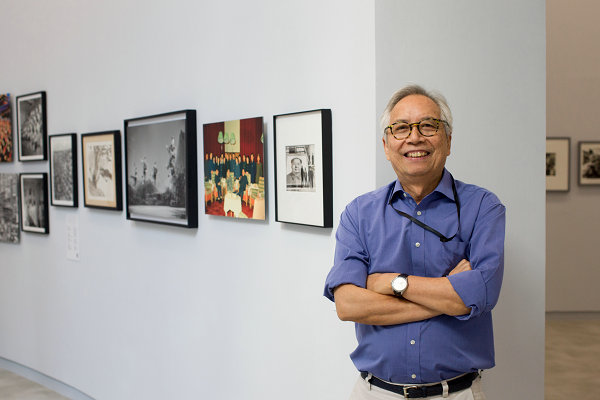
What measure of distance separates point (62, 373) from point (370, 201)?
15.9 ft

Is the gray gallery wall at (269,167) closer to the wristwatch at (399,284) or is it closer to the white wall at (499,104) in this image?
the white wall at (499,104)

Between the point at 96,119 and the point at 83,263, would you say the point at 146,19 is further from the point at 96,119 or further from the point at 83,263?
the point at 83,263

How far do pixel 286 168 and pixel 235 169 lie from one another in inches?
20.0

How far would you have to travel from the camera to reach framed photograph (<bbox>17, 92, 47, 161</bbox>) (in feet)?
21.6

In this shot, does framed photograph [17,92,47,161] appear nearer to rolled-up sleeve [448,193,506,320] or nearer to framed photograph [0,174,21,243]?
framed photograph [0,174,21,243]

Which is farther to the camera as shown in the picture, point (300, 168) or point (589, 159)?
point (589, 159)

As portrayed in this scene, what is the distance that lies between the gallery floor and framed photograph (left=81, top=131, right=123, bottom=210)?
208cm

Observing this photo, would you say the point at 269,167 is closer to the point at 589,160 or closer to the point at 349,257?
the point at 349,257

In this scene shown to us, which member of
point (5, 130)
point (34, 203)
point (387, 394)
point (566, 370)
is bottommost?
point (566, 370)

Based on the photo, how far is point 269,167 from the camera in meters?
4.03

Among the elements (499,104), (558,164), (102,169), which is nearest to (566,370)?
(558,164)

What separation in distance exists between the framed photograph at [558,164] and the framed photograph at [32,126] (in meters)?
6.74

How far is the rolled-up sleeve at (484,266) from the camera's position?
244 centimetres

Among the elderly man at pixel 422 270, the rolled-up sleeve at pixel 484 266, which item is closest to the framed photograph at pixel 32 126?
the elderly man at pixel 422 270
